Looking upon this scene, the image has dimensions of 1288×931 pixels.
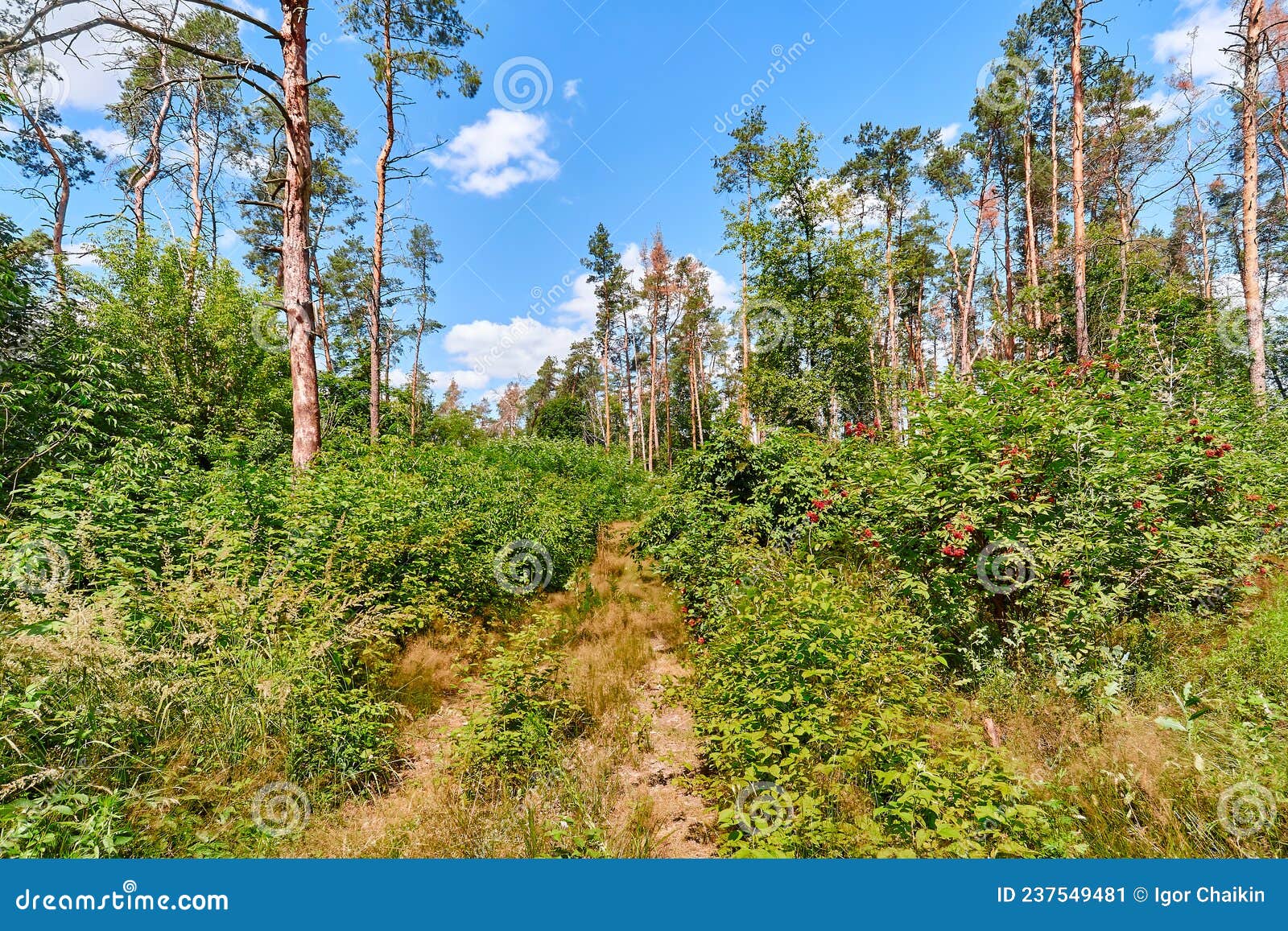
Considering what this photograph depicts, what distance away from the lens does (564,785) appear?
307 centimetres

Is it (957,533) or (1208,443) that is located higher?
(1208,443)

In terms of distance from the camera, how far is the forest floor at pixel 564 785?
8.46ft

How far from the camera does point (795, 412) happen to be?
14.4m

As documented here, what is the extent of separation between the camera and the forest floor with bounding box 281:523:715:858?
102 inches

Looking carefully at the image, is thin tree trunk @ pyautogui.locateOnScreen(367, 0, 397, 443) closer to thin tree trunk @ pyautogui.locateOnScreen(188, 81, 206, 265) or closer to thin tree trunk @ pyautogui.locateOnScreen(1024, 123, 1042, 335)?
thin tree trunk @ pyautogui.locateOnScreen(188, 81, 206, 265)

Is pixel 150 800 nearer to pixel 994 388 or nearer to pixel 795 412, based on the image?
pixel 994 388

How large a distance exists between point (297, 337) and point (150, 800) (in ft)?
20.0

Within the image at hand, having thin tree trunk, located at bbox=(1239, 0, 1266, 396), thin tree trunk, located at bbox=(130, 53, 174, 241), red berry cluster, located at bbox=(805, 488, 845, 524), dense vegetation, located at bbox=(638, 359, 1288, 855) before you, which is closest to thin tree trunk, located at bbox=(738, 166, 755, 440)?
red berry cluster, located at bbox=(805, 488, 845, 524)

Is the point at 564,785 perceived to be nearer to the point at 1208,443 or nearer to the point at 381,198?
the point at 1208,443

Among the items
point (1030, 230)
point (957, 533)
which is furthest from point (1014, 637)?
point (1030, 230)

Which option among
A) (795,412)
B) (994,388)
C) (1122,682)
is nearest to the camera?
(1122,682)

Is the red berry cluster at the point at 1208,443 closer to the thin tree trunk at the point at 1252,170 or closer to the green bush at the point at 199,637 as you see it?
the thin tree trunk at the point at 1252,170

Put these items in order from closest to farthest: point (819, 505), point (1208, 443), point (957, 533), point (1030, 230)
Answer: point (957, 533) → point (1208, 443) → point (819, 505) → point (1030, 230)

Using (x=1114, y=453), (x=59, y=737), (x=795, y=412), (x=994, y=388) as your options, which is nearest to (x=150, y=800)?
(x=59, y=737)
